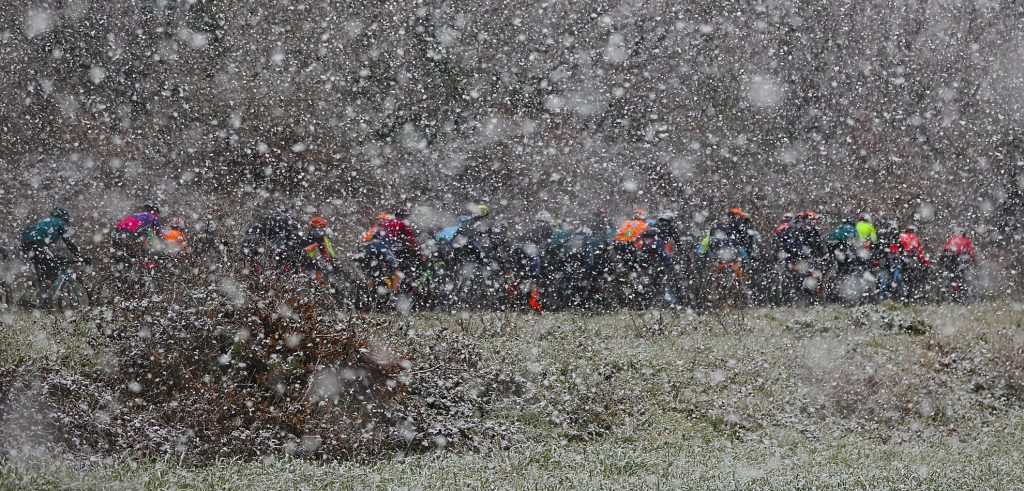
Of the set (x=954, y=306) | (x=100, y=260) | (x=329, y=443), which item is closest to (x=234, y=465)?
(x=329, y=443)

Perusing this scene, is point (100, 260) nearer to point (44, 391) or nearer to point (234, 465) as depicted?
point (44, 391)

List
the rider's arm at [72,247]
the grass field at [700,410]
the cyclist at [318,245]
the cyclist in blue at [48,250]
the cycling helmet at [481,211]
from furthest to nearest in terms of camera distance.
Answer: the cycling helmet at [481,211] → the cyclist at [318,245] → the cyclist in blue at [48,250] → the rider's arm at [72,247] → the grass field at [700,410]

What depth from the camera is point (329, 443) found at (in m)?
6.64

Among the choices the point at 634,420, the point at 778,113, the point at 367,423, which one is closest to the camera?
the point at 367,423

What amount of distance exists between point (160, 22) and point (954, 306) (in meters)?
22.4

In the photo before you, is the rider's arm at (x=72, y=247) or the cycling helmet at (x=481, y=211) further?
the cycling helmet at (x=481, y=211)

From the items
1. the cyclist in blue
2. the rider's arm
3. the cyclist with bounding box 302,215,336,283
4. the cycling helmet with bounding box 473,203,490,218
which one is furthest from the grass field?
the cyclist in blue

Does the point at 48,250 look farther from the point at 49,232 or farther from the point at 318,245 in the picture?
the point at 318,245

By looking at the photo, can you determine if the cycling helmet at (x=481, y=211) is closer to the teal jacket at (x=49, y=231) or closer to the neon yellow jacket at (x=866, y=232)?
the teal jacket at (x=49, y=231)

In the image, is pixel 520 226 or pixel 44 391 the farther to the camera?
pixel 520 226

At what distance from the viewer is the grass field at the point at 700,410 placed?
5.75 m

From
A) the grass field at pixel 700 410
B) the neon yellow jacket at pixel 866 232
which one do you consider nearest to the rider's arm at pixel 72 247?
the grass field at pixel 700 410

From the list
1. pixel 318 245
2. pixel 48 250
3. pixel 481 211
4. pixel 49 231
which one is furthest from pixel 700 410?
pixel 49 231

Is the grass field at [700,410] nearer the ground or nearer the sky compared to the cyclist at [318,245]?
nearer the ground
